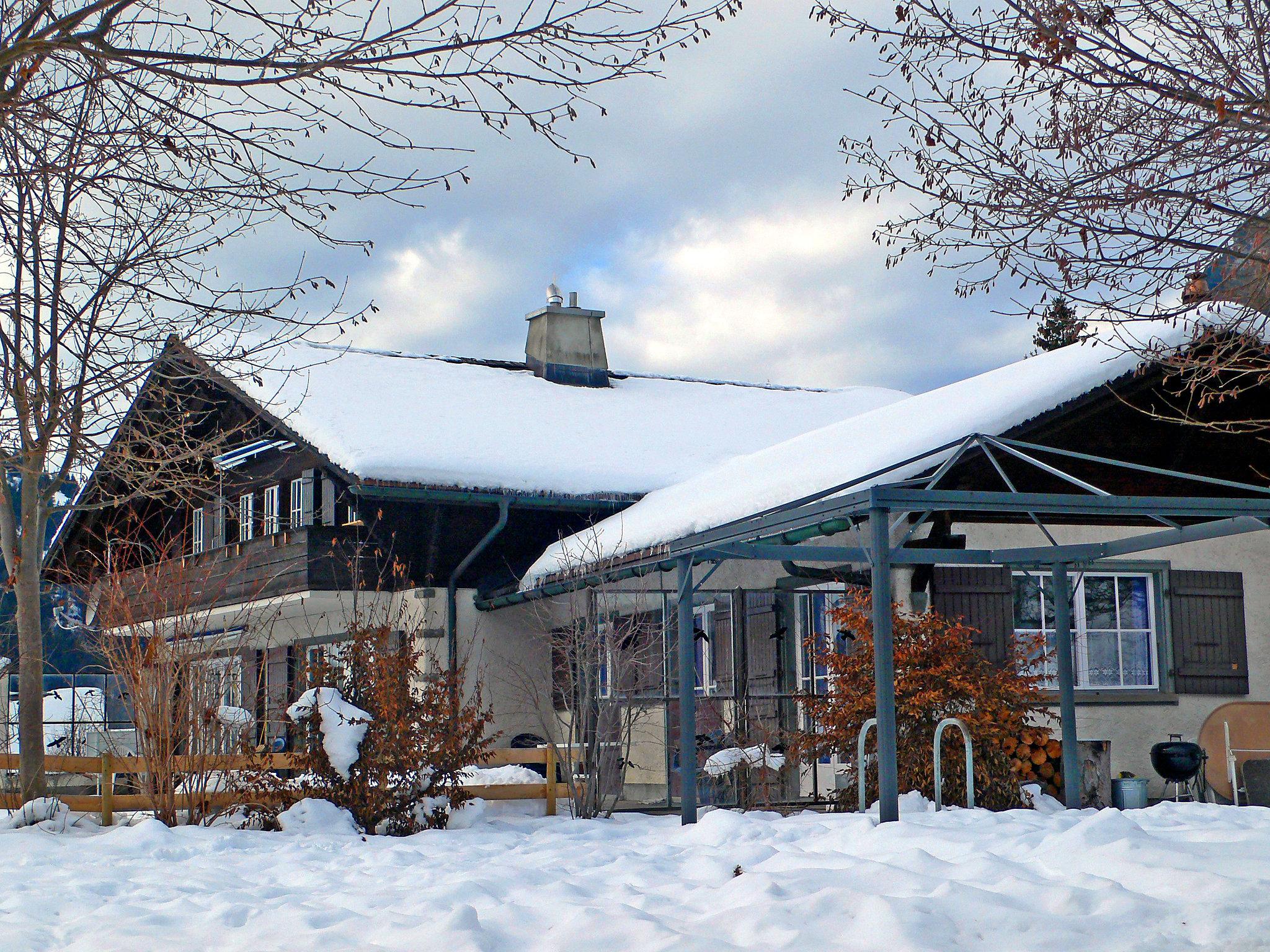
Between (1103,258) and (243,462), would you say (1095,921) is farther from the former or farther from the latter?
(243,462)

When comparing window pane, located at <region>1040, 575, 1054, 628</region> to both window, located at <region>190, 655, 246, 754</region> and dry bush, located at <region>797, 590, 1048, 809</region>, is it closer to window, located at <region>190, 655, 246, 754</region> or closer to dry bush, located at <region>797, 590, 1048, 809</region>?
dry bush, located at <region>797, 590, 1048, 809</region>

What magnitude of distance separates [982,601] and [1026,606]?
38.2 inches

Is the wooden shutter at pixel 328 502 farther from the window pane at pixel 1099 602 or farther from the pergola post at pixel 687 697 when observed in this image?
the window pane at pixel 1099 602

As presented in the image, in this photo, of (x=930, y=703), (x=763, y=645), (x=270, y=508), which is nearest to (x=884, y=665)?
(x=930, y=703)

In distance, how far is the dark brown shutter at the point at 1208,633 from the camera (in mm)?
12633

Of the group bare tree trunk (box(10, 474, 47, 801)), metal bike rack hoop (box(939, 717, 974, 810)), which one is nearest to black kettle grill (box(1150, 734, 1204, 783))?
metal bike rack hoop (box(939, 717, 974, 810))

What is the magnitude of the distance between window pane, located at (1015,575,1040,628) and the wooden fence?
4.46 m

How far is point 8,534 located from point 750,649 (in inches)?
260

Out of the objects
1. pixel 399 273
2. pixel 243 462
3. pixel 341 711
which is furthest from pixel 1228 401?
pixel 243 462

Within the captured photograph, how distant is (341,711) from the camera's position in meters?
9.79

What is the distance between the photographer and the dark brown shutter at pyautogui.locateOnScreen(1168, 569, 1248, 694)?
12633 millimetres

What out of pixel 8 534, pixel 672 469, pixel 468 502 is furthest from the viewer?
pixel 672 469

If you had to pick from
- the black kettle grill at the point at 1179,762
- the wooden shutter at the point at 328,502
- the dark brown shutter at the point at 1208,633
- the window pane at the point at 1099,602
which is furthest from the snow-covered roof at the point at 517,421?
the black kettle grill at the point at 1179,762

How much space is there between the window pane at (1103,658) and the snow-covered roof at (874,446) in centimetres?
248
